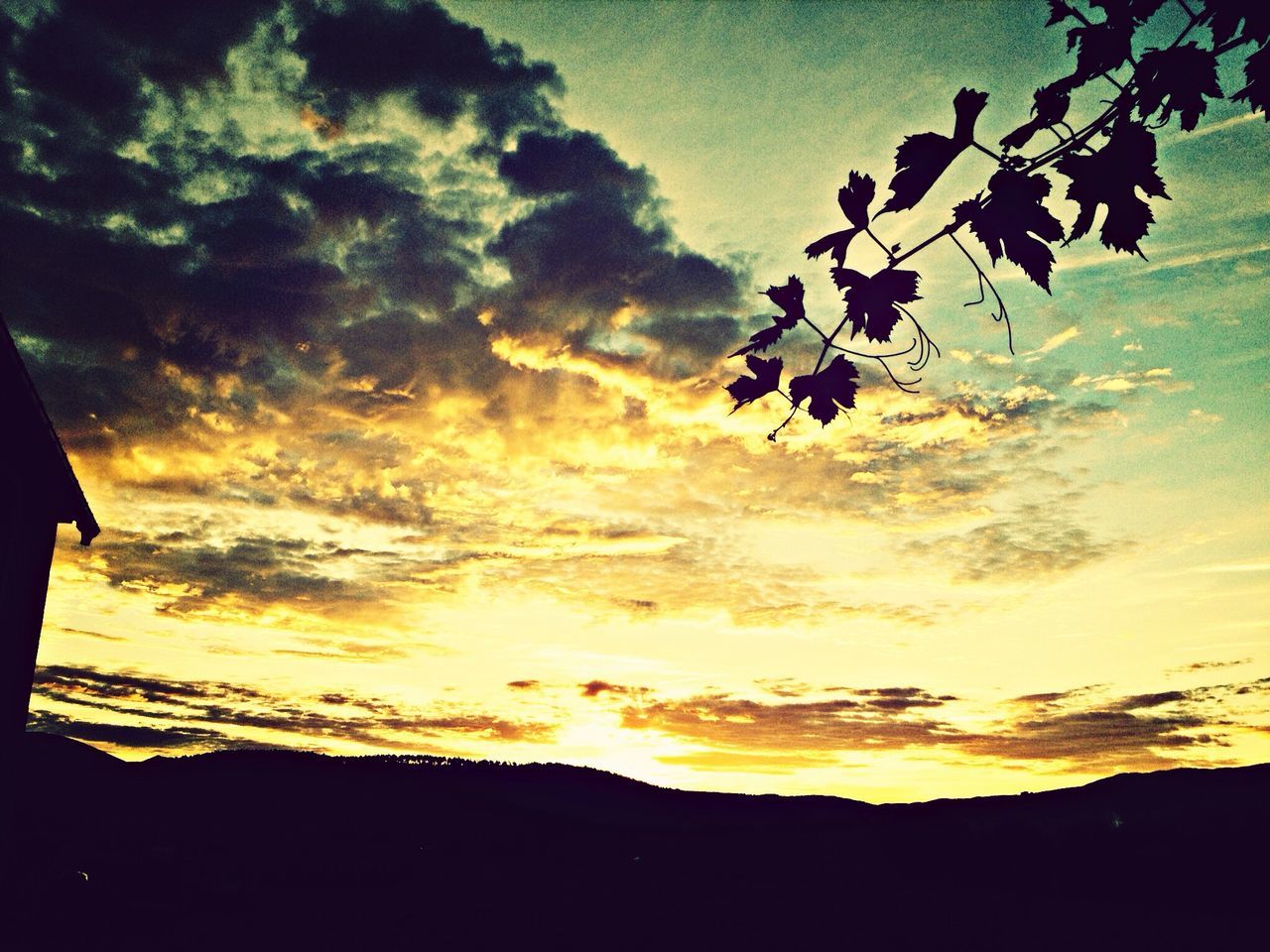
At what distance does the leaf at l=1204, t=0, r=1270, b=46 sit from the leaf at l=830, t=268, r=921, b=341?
968 millimetres

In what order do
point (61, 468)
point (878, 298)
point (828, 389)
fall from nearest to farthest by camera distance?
point (878, 298), point (828, 389), point (61, 468)

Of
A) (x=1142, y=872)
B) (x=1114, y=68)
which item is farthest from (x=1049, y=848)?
(x=1114, y=68)

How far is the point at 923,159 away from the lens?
84.3 inches

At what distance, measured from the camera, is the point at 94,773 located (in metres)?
35.4

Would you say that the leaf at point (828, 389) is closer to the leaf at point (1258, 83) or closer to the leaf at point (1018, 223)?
the leaf at point (1018, 223)

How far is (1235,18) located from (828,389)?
141 centimetres

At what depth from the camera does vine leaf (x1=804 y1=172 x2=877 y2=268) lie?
227cm

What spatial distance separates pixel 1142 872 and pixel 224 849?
27.4m

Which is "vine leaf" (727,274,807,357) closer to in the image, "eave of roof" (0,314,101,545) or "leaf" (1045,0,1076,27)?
"leaf" (1045,0,1076,27)

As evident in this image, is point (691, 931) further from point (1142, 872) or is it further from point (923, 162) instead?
point (923, 162)

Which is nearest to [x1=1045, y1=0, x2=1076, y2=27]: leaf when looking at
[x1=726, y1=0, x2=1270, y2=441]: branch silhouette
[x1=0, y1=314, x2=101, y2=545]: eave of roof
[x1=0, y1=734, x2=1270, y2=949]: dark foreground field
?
[x1=726, y1=0, x2=1270, y2=441]: branch silhouette

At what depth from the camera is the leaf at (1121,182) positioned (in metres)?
2.05

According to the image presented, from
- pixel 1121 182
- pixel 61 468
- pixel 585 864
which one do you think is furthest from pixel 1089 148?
pixel 585 864

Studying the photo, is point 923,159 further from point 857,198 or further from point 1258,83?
point 1258,83
